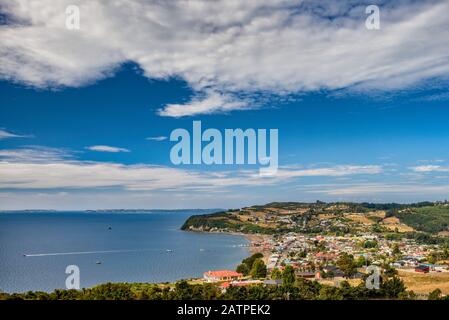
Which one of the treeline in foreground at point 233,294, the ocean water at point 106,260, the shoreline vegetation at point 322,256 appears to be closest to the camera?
the treeline in foreground at point 233,294

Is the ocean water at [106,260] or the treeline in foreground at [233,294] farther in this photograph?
the ocean water at [106,260]

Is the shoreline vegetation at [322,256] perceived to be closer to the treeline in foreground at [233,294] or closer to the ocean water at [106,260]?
the treeline in foreground at [233,294]

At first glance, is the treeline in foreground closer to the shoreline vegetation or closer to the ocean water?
the shoreline vegetation

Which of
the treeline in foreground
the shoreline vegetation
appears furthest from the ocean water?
the treeline in foreground

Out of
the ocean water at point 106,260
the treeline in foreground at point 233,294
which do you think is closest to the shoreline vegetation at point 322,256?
the treeline in foreground at point 233,294

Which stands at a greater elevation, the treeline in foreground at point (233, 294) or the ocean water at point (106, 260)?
the treeline in foreground at point (233, 294)

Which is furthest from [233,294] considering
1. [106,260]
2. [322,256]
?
[106,260]

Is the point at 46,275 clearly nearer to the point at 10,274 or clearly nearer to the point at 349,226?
the point at 10,274

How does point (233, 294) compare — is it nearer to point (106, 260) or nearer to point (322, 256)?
point (322, 256)
